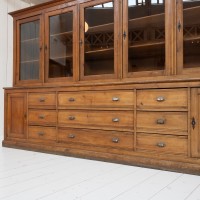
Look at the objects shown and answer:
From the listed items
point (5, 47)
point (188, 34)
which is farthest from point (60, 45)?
point (188, 34)

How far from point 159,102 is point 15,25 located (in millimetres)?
1954

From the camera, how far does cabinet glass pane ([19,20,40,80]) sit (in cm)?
280

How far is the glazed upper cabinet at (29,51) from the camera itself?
2.76 m

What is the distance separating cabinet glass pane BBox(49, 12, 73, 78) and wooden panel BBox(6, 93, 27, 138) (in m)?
0.47

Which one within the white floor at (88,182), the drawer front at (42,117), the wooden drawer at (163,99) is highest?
the wooden drawer at (163,99)

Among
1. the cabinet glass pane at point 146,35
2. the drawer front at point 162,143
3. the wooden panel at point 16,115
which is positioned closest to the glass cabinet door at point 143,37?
the cabinet glass pane at point 146,35

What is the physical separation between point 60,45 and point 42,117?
2.52 ft

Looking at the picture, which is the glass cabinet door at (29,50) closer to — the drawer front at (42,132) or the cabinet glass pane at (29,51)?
the cabinet glass pane at (29,51)

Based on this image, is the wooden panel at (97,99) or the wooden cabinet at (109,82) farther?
the wooden panel at (97,99)

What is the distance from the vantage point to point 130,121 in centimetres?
209

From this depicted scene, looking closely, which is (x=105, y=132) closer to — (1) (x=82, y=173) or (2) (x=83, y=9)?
(1) (x=82, y=173)

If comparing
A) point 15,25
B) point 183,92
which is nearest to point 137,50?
point 183,92

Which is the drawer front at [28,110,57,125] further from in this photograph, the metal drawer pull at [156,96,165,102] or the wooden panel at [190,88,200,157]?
the wooden panel at [190,88,200,157]

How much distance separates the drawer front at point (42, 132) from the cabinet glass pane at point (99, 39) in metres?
0.67
